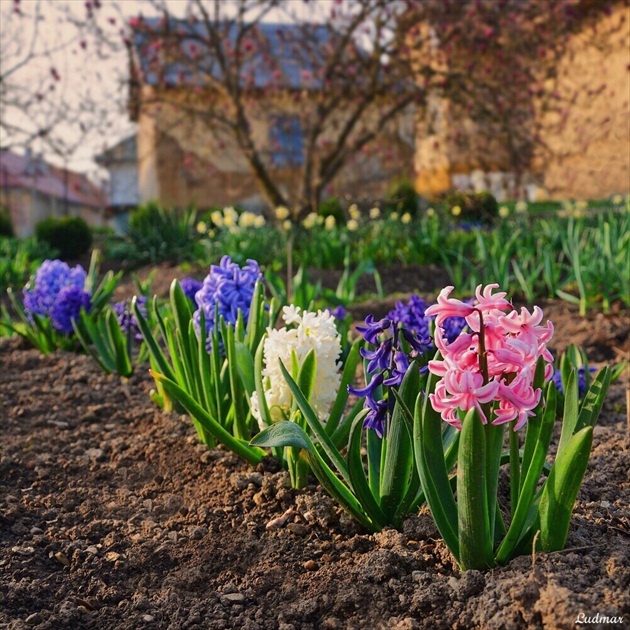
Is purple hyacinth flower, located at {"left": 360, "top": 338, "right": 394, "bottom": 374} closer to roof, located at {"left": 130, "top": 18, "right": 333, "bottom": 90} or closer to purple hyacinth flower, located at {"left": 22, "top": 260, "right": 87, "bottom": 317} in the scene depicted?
purple hyacinth flower, located at {"left": 22, "top": 260, "right": 87, "bottom": 317}

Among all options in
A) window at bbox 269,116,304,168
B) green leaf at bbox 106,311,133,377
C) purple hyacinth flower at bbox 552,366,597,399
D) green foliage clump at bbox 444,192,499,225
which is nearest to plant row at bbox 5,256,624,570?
purple hyacinth flower at bbox 552,366,597,399

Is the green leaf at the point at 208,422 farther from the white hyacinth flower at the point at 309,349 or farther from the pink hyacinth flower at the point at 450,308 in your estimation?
the pink hyacinth flower at the point at 450,308

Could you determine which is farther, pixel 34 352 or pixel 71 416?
pixel 34 352

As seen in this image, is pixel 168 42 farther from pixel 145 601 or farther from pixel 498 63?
pixel 145 601

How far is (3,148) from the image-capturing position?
14.4 meters

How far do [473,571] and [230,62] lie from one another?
501 inches

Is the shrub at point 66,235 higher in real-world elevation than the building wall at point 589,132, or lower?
lower

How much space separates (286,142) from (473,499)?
19.1 metres

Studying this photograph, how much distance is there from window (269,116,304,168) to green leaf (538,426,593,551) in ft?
43.8

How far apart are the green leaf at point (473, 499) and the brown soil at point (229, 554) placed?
48 millimetres

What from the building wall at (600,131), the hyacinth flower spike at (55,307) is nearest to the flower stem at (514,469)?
the hyacinth flower spike at (55,307)

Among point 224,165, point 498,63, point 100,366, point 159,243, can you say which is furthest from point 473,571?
point 224,165

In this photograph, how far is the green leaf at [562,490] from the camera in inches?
52.0

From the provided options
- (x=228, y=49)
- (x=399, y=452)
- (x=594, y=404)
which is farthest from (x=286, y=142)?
(x=594, y=404)
